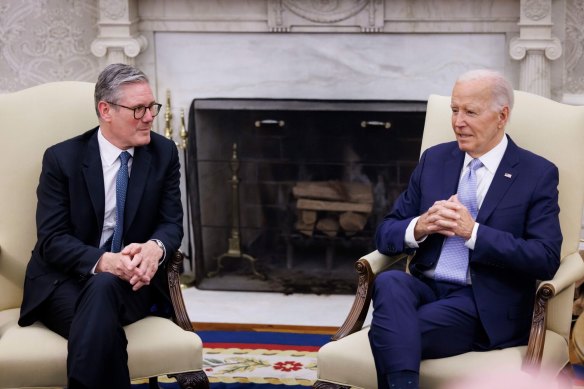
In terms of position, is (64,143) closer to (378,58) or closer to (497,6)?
(378,58)

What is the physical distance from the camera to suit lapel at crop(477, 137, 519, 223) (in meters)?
3.09

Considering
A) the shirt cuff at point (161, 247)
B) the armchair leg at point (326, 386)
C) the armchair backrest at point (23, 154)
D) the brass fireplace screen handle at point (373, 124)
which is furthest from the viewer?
the brass fireplace screen handle at point (373, 124)

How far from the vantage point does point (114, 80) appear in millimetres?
3217

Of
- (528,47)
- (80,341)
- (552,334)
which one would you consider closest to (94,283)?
(80,341)

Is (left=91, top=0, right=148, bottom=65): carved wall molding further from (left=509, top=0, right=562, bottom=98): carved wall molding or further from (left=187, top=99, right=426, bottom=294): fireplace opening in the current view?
(left=509, top=0, right=562, bottom=98): carved wall molding

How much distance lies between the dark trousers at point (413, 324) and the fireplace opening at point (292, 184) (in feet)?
5.71

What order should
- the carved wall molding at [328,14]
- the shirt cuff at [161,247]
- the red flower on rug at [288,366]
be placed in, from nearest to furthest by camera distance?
the shirt cuff at [161,247] → the red flower on rug at [288,366] → the carved wall molding at [328,14]

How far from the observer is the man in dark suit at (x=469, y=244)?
2939 mm

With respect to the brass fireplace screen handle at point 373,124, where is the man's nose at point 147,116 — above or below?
above

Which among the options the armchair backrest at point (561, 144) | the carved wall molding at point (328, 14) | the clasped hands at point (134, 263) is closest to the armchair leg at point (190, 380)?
the clasped hands at point (134, 263)

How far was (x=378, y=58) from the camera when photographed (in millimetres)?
4723

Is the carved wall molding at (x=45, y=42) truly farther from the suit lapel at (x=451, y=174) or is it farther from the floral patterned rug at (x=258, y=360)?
the suit lapel at (x=451, y=174)

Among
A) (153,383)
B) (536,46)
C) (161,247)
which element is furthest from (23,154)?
(536,46)

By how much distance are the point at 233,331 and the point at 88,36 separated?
1567mm
